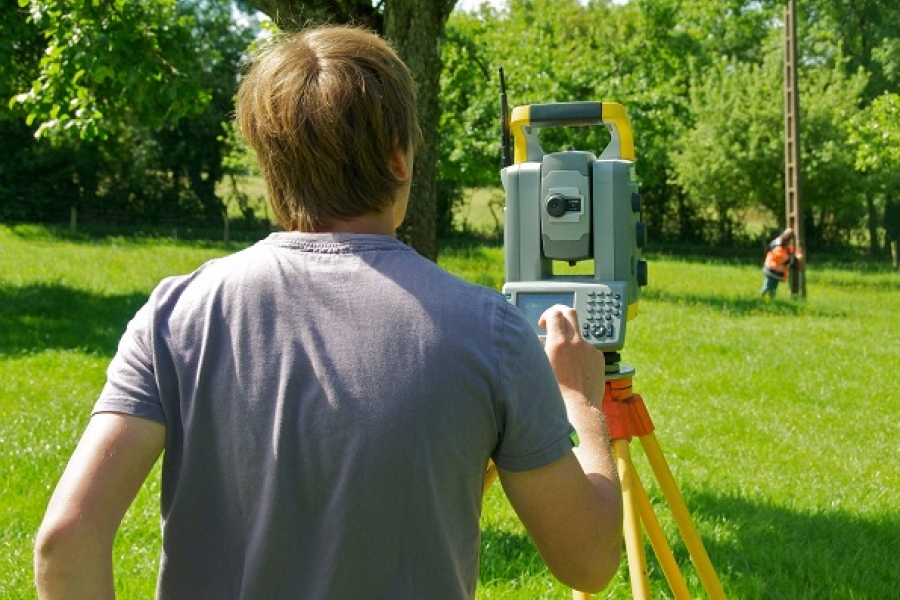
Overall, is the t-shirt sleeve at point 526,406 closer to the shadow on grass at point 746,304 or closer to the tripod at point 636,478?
the tripod at point 636,478

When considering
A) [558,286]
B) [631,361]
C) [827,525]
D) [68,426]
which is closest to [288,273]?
[558,286]

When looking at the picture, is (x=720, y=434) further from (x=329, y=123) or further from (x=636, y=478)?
(x=329, y=123)

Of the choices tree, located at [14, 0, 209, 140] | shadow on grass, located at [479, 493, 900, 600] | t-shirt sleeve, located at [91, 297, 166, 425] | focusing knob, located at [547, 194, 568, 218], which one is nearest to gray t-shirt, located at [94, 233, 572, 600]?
t-shirt sleeve, located at [91, 297, 166, 425]

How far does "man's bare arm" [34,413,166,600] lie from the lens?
1.49 metres

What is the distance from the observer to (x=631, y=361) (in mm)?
11547

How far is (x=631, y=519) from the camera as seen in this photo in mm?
2984

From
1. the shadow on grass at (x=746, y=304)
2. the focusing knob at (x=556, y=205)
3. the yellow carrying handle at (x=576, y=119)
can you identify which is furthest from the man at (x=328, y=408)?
the shadow on grass at (x=746, y=304)

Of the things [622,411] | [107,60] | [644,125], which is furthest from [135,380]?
[644,125]

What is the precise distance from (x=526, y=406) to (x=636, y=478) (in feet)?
5.34

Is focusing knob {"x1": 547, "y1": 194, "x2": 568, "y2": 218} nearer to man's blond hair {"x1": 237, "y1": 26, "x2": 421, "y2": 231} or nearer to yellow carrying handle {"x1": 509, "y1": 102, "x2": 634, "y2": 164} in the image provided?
yellow carrying handle {"x1": 509, "y1": 102, "x2": 634, "y2": 164}

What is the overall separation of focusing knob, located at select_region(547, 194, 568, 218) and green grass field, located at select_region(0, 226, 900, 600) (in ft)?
7.02

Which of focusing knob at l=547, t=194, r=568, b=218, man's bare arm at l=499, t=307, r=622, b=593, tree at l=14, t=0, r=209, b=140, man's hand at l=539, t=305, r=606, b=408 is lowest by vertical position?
man's bare arm at l=499, t=307, r=622, b=593

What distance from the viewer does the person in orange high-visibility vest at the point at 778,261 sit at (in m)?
20.6

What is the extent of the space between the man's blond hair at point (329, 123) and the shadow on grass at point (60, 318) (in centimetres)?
984
